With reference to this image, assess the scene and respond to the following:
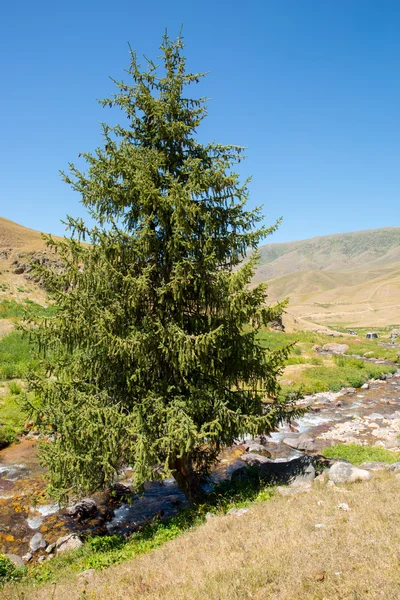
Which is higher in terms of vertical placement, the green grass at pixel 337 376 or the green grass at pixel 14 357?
the green grass at pixel 14 357

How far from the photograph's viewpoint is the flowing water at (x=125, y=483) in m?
11.6

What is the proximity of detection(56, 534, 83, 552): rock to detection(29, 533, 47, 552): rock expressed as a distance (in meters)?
0.40

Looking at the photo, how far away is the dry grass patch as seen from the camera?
5434 millimetres

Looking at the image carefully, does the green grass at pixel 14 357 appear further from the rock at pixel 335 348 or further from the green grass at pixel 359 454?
the rock at pixel 335 348

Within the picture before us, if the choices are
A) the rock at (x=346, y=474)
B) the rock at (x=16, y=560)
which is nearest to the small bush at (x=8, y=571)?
the rock at (x=16, y=560)

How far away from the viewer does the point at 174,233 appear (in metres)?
9.74

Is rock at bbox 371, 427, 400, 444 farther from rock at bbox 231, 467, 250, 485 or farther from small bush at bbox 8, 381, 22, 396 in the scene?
small bush at bbox 8, 381, 22, 396

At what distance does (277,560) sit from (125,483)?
31.8ft

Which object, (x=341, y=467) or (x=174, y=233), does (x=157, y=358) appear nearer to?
(x=174, y=233)

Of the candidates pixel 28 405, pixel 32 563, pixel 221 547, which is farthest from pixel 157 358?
pixel 32 563

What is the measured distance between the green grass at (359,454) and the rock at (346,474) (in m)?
2.64

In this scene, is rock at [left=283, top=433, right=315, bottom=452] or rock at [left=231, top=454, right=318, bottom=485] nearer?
rock at [left=231, top=454, right=318, bottom=485]

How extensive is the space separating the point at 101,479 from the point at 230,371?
14.6 ft

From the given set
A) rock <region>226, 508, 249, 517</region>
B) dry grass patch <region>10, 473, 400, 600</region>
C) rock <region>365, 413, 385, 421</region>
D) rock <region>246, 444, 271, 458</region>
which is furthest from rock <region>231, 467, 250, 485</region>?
rock <region>365, 413, 385, 421</region>
